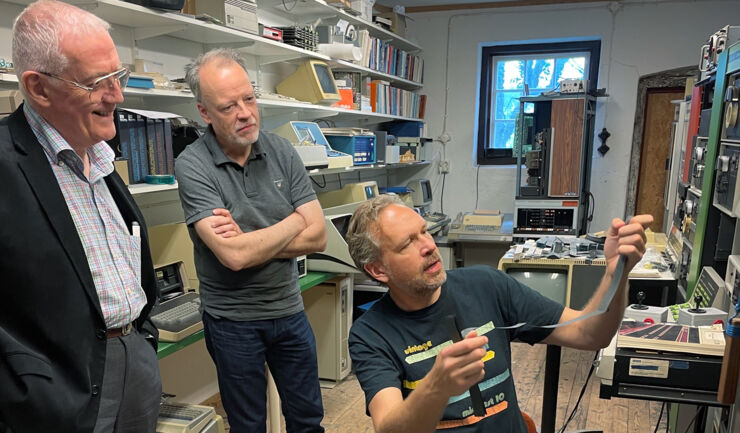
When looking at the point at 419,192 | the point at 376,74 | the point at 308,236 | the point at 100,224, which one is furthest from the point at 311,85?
the point at 100,224

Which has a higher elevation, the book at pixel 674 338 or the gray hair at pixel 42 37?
the gray hair at pixel 42 37

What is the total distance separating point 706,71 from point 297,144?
2.27 metres

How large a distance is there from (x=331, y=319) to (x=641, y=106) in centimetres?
395

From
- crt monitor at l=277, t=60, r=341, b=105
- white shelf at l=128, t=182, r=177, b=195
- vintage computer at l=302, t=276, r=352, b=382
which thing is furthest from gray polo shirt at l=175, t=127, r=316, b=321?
crt monitor at l=277, t=60, r=341, b=105

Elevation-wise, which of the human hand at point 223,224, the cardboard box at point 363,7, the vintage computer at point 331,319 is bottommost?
the vintage computer at point 331,319

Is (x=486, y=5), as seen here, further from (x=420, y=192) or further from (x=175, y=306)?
(x=175, y=306)

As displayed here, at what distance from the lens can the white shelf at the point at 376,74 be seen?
3.77 m

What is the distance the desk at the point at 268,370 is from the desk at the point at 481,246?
2147 mm

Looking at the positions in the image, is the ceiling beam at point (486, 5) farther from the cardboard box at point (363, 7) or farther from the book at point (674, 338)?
the book at point (674, 338)

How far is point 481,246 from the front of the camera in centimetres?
507

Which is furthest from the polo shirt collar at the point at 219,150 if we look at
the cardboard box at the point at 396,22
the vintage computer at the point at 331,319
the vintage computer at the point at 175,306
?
the cardboard box at the point at 396,22

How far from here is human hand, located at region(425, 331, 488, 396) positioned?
93 cm

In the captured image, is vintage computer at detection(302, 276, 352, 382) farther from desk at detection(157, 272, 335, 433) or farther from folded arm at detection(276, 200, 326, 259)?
folded arm at detection(276, 200, 326, 259)

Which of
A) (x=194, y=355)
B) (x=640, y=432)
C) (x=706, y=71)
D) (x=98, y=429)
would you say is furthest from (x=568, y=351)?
(x=98, y=429)
